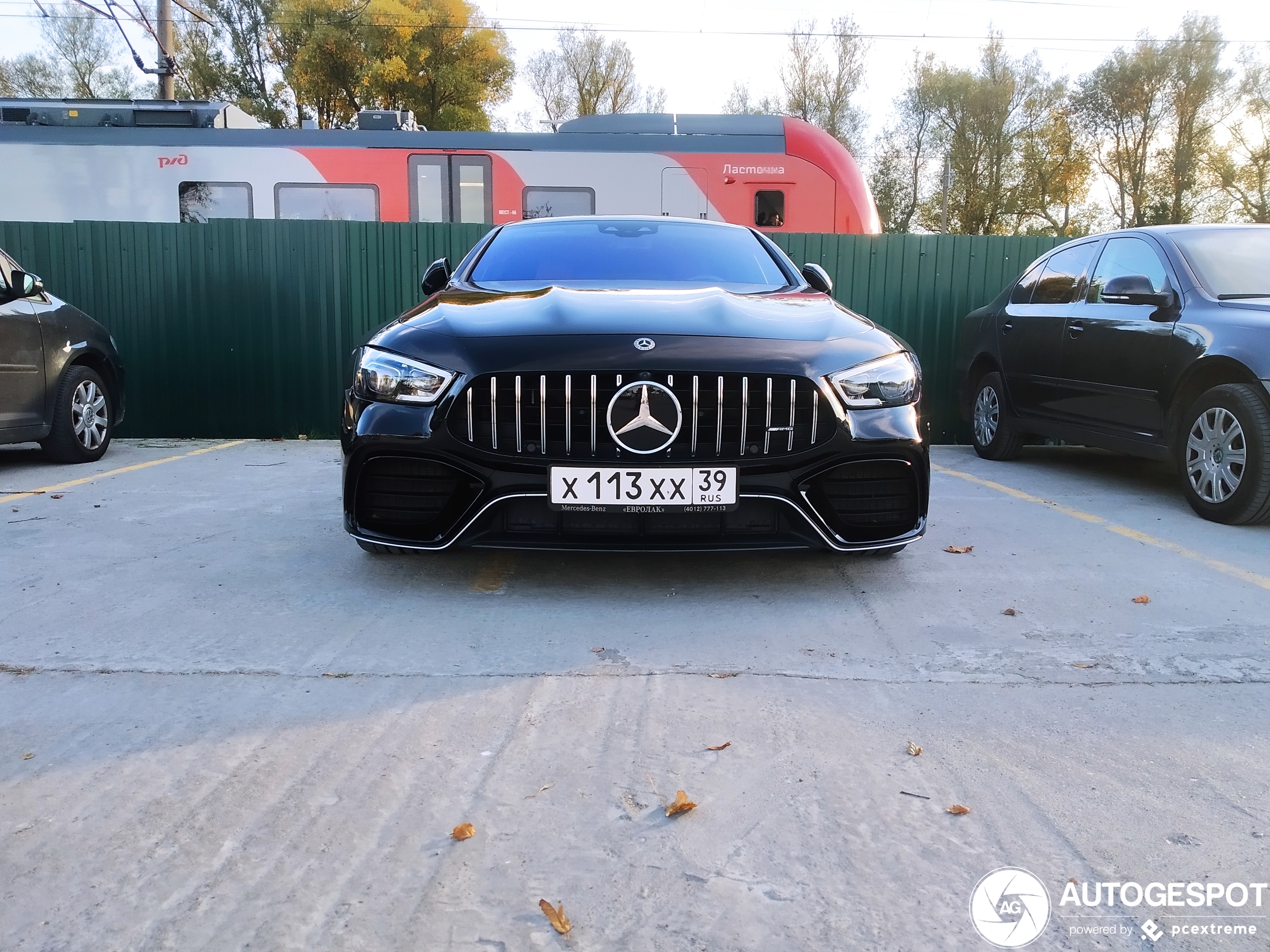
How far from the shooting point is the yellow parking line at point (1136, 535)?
371 cm

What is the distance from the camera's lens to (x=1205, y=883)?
5.41ft

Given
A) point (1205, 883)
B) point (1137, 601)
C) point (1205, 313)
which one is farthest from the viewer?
point (1205, 313)

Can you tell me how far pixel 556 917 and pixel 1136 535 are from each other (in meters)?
3.78

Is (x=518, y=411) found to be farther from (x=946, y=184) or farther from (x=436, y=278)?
(x=946, y=184)

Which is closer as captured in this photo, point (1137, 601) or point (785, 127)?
point (1137, 601)

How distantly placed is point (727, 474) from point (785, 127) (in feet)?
29.8

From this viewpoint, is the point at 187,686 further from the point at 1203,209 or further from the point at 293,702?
the point at 1203,209

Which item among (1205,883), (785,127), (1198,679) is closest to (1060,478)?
(1198,679)

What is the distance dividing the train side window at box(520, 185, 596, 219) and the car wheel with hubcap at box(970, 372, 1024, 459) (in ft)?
18.4

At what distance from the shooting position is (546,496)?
10.1 ft

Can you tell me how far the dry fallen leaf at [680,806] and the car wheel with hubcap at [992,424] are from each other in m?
5.49

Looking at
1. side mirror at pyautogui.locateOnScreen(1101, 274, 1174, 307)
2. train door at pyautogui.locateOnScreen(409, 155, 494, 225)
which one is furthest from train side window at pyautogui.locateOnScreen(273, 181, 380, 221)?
side mirror at pyautogui.locateOnScreen(1101, 274, 1174, 307)

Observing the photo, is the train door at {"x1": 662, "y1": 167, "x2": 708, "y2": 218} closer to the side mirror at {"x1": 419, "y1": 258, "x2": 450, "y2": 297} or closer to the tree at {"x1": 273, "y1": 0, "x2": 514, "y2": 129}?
the side mirror at {"x1": 419, "y1": 258, "x2": 450, "y2": 297}

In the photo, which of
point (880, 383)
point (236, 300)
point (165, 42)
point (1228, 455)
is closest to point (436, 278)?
point (880, 383)
